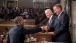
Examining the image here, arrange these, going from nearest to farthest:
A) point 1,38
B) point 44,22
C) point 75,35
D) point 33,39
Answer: point 33,39
point 1,38
point 75,35
point 44,22

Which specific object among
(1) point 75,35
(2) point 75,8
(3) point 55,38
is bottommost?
(1) point 75,35

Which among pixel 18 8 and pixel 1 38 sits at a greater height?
pixel 18 8

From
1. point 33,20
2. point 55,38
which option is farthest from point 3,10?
point 55,38

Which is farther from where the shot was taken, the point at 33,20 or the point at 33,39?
the point at 33,20

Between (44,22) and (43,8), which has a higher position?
(43,8)

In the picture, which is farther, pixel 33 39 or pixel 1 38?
pixel 1 38

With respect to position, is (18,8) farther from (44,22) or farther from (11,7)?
(44,22)

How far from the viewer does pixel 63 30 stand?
389 cm

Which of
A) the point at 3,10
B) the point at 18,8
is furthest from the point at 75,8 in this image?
the point at 3,10

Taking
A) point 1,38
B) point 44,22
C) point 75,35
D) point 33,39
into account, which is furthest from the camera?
point 44,22

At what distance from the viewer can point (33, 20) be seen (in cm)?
810

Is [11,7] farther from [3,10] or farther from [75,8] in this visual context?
[75,8]

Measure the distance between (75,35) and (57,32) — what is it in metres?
3.36

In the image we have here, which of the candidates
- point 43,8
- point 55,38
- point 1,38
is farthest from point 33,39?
point 43,8
